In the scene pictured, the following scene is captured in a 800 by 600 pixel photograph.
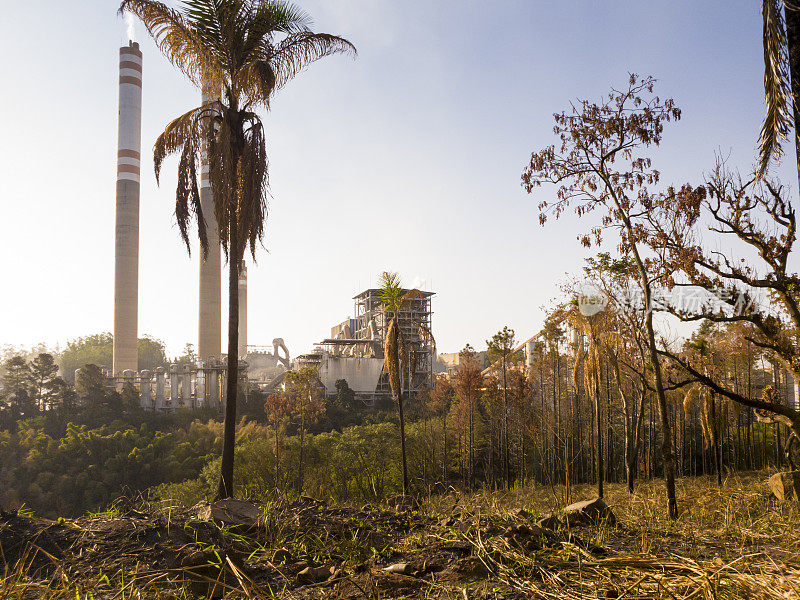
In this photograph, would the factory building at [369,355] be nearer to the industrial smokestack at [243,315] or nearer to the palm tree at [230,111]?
the industrial smokestack at [243,315]

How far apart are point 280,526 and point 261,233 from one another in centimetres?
707

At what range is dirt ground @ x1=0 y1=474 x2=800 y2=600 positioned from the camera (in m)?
2.50

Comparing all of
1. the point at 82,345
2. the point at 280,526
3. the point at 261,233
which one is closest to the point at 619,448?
the point at 261,233

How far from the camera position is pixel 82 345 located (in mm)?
86125

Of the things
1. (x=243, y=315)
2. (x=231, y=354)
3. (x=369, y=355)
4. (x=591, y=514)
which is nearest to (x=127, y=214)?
(x=243, y=315)

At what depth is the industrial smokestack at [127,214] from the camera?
44.0 m

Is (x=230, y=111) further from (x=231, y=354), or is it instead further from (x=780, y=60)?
(x=780, y=60)

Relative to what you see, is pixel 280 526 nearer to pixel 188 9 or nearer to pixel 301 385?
pixel 188 9

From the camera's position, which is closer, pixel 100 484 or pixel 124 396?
pixel 100 484

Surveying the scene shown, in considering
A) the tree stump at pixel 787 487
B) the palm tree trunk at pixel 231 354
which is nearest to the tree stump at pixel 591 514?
the palm tree trunk at pixel 231 354

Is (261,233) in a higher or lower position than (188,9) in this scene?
lower

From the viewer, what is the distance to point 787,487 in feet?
36.4

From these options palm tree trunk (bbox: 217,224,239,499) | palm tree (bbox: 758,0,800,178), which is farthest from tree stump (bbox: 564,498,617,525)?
palm tree trunk (bbox: 217,224,239,499)

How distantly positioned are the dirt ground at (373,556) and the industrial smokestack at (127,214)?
137 feet
